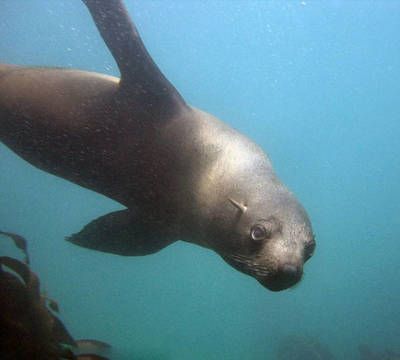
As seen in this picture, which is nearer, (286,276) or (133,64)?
(286,276)

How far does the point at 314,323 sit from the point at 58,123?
44.5m

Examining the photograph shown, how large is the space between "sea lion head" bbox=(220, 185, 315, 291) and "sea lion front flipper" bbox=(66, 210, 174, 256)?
1137mm

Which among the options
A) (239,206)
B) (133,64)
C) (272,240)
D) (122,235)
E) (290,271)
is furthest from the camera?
(122,235)

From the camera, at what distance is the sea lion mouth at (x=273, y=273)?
2.52m

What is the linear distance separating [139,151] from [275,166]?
5457cm

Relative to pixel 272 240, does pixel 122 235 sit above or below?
below

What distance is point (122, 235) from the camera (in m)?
4.02

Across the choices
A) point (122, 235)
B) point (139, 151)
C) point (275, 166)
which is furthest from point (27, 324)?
point (275, 166)

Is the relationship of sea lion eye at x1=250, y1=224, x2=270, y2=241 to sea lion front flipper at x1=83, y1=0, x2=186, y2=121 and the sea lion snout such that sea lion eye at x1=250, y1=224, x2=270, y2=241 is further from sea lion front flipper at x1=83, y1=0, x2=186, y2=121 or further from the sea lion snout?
sea lion front flipper at x1=83, y1=0, x2=186, y2=121

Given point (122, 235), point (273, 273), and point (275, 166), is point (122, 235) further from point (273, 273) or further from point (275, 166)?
point (275, 166)

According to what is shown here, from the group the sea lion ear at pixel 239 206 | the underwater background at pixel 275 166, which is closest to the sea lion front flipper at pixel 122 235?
the sea lion ear at pixel 239 206

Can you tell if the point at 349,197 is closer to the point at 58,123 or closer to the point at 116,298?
the point at 116,298

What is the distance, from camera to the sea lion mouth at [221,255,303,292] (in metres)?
2.52

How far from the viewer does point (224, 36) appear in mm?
63688
